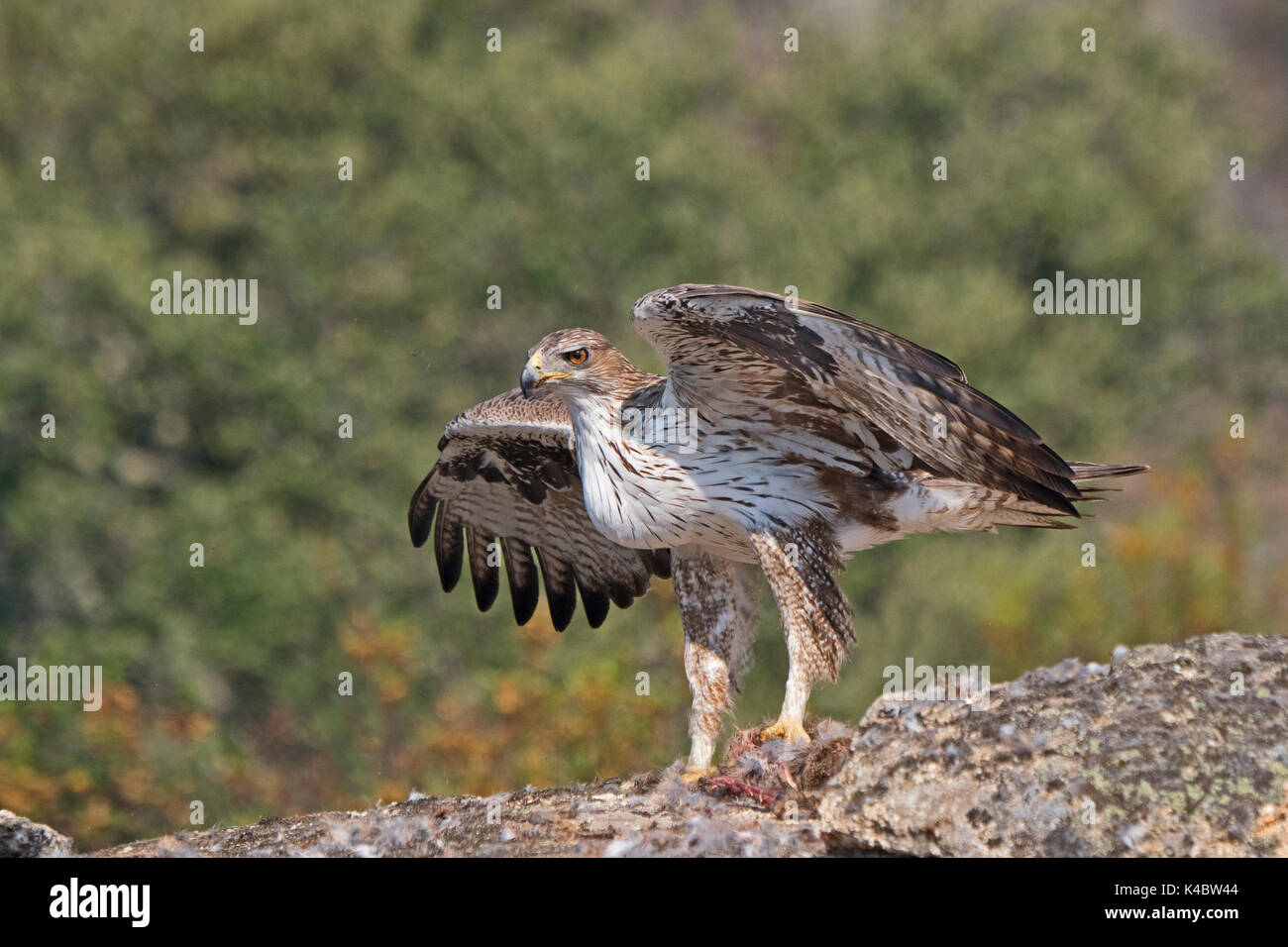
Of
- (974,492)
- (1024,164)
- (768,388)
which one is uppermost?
(1024,164)

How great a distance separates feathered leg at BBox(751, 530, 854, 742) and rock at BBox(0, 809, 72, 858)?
3174 millimetres

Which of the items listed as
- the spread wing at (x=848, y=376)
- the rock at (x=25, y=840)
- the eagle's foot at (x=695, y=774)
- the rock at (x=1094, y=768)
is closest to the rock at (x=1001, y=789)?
the rock at (x=1094, y=768)

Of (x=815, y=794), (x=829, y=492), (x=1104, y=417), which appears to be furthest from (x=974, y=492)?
(x=1104, y=417)

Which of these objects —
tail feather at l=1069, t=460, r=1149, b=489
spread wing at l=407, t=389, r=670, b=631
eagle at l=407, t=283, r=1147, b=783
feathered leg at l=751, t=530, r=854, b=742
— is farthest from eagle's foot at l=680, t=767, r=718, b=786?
tail feather at l=1069, t=460, r=1149, b=489

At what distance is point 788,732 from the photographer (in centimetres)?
675

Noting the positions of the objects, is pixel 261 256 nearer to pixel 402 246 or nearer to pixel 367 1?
pixel 402 246

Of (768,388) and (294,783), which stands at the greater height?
(768,388)

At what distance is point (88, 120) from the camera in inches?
1078

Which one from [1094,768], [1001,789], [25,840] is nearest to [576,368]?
[1001,789]

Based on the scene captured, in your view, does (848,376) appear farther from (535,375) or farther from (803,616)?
(535,375)

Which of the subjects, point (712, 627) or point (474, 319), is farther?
point (474, 319)

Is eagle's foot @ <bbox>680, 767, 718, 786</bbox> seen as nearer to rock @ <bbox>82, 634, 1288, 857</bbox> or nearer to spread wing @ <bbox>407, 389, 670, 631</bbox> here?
rock @ <bbox>82, 634, 1288, 857</bbox>

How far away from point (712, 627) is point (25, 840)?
334 cm

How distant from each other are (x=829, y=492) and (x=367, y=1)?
963 inches
